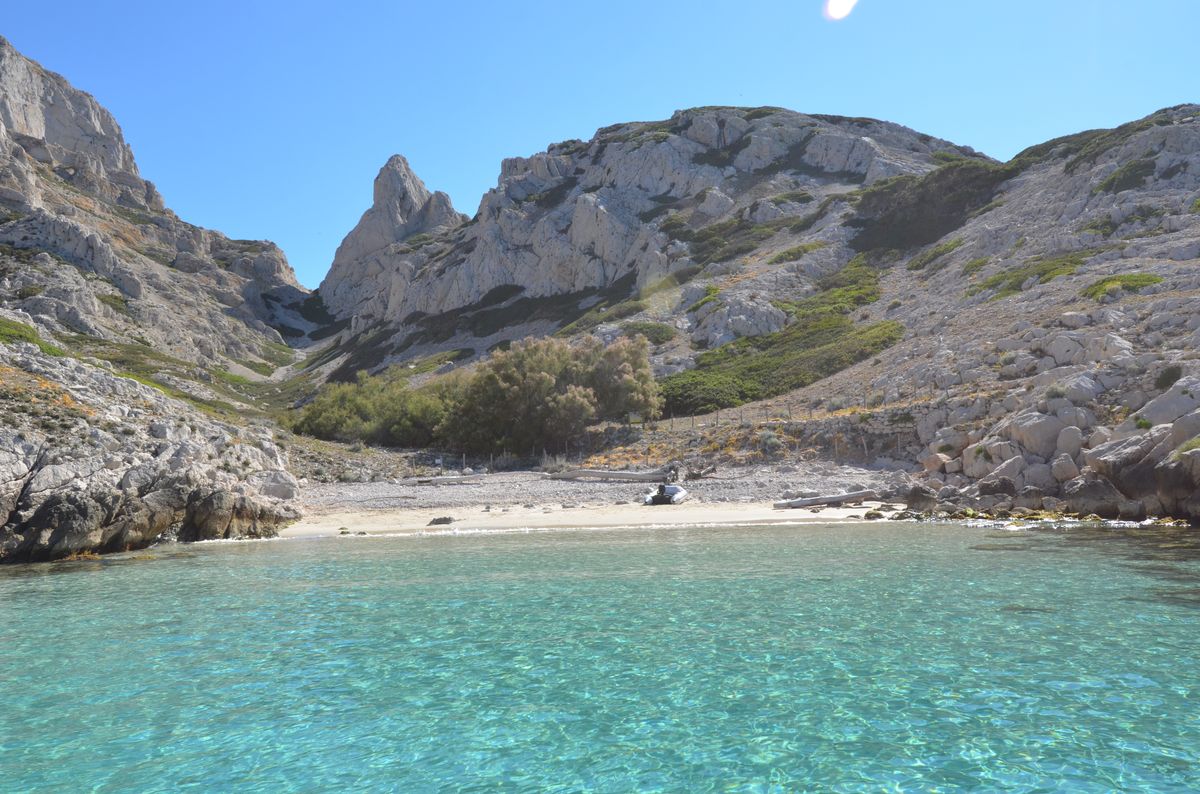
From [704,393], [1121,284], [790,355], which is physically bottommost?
[704,393]

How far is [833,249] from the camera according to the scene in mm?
84312

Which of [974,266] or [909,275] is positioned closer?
[974,266]

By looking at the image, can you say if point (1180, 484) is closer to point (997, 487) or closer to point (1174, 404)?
point (1174, 404)

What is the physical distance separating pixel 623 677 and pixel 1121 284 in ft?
153

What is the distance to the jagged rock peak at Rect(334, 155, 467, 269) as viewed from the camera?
185 meters

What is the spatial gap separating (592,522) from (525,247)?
323ft

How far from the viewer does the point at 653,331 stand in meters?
73.0

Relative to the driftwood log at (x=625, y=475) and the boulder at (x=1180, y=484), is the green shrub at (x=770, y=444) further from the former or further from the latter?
the boulder at (x=1180, y=484)

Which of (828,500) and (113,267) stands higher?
(113,267)

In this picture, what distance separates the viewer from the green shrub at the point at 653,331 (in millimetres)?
71750

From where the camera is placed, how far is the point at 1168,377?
27.8 m

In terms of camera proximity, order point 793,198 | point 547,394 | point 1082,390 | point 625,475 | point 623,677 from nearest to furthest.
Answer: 1. point 623,677
2. point 1082,390
3. point 625,475
4. point 547,394
5. point 793,198

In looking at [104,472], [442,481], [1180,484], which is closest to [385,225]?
[442,481]

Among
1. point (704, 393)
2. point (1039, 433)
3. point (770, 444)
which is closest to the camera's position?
point (1039, 433)
